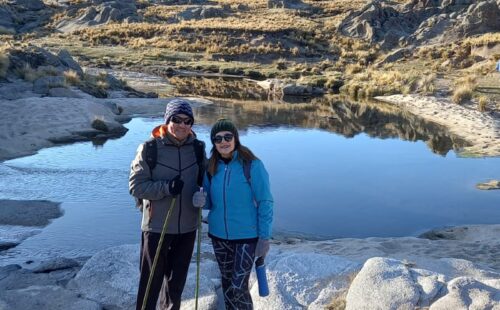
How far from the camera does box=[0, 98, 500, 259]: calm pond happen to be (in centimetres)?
991

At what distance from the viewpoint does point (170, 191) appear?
4445mm

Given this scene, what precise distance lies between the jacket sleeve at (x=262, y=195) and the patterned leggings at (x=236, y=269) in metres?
0.21

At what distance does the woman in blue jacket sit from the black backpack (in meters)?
0.08

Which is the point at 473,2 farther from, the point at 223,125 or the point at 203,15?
the point at 223,125

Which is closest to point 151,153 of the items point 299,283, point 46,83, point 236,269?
point 236,269

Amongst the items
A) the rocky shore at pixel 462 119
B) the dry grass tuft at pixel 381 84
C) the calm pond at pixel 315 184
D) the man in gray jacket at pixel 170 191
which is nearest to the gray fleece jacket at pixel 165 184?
the man in gray jacket at pixel 170 191

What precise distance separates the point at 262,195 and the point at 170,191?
67cm

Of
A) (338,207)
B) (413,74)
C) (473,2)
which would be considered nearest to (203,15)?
(473,2)

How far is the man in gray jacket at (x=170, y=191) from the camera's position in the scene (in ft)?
14.8

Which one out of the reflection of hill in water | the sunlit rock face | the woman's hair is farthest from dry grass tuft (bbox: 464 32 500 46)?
the woman's hair

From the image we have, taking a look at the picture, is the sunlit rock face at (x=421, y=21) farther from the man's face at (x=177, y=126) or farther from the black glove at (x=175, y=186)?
the black glove at (x=175, y=186)

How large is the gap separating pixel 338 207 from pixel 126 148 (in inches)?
263

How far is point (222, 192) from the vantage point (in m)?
4.58

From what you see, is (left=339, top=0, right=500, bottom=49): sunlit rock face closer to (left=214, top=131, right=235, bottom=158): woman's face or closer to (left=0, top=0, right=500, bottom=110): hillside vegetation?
(left=0, top=0, right=500, bottom=110): hillside vegetation
